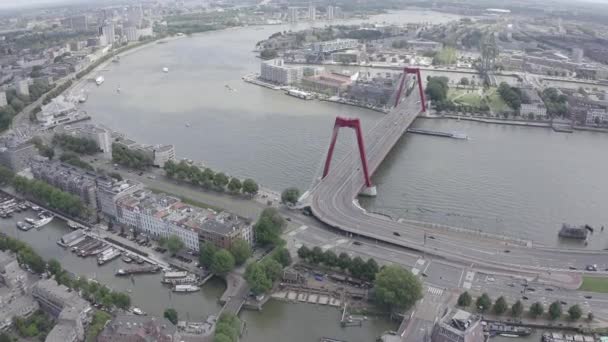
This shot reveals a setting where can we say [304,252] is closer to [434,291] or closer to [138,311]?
[434,291]

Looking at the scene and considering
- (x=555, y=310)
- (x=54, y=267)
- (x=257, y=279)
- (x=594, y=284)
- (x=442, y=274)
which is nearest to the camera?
(x=555, y=310)

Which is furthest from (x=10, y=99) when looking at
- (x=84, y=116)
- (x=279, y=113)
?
(x=279, y=113)

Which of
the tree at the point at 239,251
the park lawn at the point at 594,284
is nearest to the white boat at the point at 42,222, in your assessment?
the tree at the point at 239,251

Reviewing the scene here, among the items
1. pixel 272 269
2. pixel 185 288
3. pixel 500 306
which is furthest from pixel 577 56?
pixel 185 288

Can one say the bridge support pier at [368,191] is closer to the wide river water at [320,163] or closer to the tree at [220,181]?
the wide river water at [320,163]

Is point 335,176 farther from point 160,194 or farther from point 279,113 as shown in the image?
point 279,113

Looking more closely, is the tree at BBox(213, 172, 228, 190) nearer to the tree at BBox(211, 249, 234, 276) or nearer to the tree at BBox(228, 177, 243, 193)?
the tree at BBox(228, 177, 243, 193)
